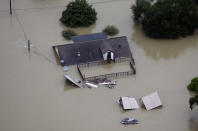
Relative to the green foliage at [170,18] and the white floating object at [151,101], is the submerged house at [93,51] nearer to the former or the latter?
the green foliage at [170,18]

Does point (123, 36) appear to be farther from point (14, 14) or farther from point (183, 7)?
point (14, 14)

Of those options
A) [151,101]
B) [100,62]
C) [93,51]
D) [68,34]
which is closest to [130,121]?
[151,101]

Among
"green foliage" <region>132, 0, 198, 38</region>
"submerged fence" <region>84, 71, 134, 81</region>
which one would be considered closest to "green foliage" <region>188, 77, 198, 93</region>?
"submerged fence" <region>84, 71, 134, 81</region>

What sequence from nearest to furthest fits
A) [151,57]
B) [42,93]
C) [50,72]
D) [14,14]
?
[42,93] < [50,72] < [151,57] < [14,14]

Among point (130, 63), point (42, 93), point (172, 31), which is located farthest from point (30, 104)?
point (172, 31)

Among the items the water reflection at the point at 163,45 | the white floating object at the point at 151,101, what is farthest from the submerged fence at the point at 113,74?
the white floating object at the point at 151,101

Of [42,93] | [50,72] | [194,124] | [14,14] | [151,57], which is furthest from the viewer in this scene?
[14,14]

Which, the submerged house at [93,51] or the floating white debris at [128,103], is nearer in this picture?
the floating white debris at [128,103]
